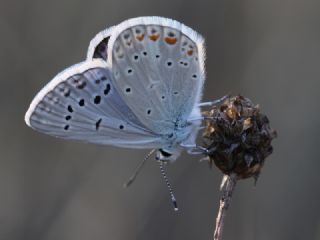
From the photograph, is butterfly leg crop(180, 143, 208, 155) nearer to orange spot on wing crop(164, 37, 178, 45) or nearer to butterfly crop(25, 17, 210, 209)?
butterfly crop(25, 17, 210, 209)

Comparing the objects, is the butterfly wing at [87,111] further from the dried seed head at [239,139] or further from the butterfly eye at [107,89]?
the dried seed head at [239,139]

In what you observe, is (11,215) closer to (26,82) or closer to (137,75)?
(26,82)

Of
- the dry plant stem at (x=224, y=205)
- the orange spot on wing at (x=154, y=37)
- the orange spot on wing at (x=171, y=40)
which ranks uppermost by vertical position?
the orange spot on wing at (x=171, y=40)

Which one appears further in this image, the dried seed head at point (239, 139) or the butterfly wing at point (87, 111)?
the butterfly wing at point (87, 111)

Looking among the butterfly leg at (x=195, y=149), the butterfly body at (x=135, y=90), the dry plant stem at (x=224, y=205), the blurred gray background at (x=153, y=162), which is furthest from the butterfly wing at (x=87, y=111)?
the blurred gray background at (x=153, y=162)

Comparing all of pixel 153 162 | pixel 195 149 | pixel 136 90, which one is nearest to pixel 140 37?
pixel 136 90

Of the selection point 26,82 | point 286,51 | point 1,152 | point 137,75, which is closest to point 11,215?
point 1,152
